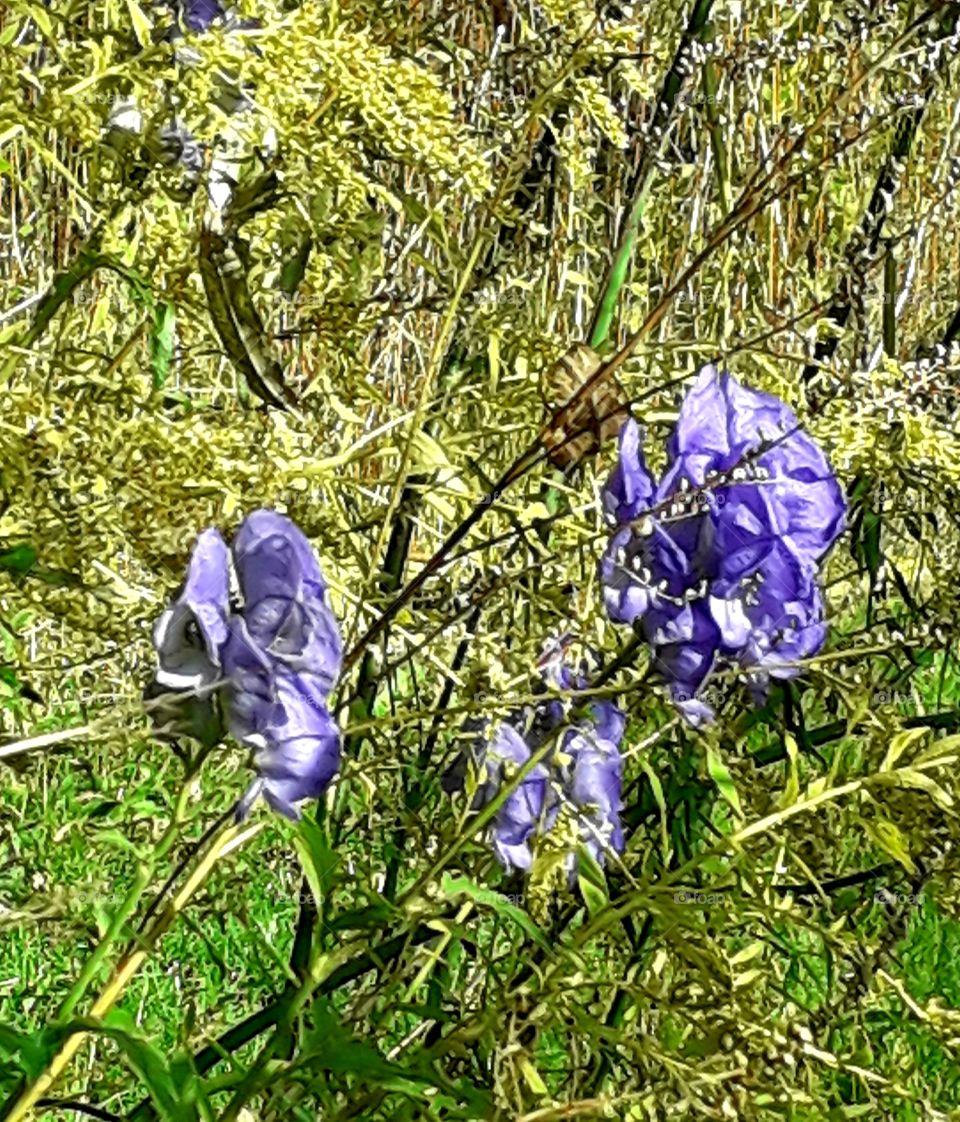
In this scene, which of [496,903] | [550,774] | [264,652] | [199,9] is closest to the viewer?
[264,652]

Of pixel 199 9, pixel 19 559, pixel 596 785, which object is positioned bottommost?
pixel 596 785

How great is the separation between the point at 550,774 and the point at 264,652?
0.26 meters

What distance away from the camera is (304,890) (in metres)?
1.16

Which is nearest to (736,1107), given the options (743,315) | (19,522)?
(19,522)

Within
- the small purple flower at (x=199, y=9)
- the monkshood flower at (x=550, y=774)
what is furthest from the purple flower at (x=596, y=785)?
the small purple flower at (x=199, y=9)

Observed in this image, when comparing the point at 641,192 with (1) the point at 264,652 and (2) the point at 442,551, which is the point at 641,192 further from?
(1) the point at 264,652

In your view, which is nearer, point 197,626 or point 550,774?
point 197,626

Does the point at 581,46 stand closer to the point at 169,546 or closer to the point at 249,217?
the point at 249,217

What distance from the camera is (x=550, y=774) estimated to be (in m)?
0.89

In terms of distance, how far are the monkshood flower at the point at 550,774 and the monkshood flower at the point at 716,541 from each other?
3.6 inches

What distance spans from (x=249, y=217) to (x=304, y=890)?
0.43 metres

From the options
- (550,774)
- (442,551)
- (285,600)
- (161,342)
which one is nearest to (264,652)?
(285,600)

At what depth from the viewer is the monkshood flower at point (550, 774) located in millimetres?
909

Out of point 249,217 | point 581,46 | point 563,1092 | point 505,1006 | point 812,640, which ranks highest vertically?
point 581,46
